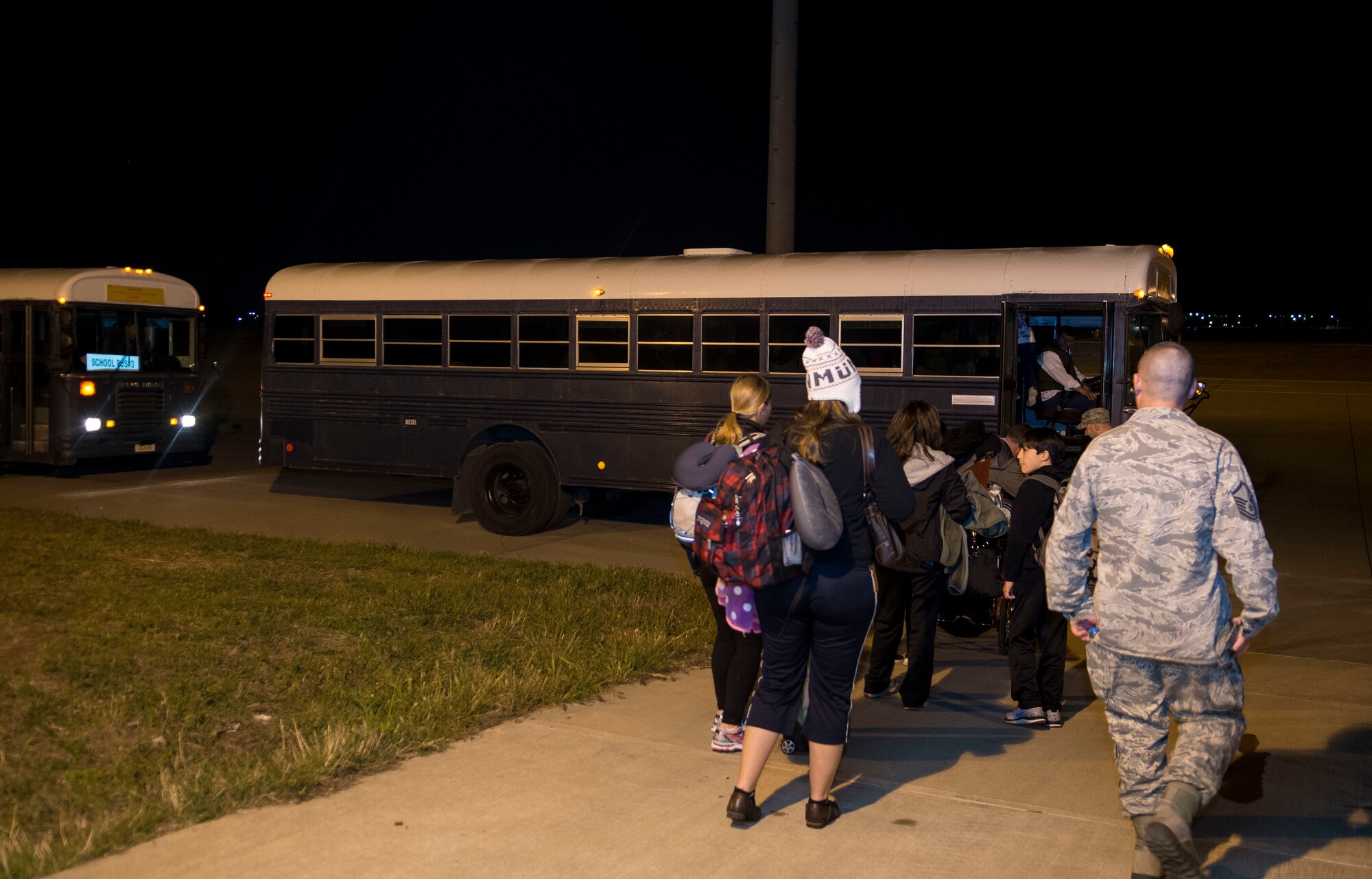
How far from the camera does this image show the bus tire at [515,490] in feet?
39.9

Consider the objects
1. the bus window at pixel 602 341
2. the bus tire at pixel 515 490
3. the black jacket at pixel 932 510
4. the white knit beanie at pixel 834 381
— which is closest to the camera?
the white knit beanie at pixel 834 381

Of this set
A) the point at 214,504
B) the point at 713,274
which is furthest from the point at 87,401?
the point at 713,274

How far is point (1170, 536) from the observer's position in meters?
4.02

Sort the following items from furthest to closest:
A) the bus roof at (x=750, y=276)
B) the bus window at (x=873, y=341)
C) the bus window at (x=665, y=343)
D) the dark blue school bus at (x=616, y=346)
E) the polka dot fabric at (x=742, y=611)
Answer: the bus window at (x=665, y=343) → the bus window at (x=873, y=341) → the dark blue school bus at (x=616, y=346) → the bus roof at (x=750, y=276) → the polka dot fabric at (x=742, y=611)

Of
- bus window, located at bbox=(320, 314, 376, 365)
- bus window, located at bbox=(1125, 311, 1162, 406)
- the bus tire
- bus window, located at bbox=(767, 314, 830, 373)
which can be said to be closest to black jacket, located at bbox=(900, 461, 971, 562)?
bus window, located at bbox=(1125, 311, 1162, 406)

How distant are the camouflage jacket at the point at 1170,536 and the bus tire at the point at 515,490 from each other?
8362 millimetres

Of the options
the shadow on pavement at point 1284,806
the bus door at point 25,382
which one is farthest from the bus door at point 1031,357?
the bus door at point 25,382

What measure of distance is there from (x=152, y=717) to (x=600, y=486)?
637 centimetres

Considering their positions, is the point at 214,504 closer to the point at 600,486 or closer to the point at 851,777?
the point at 600,486

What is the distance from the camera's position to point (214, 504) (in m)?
14.0

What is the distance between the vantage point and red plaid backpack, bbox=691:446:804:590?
4551 millimetres

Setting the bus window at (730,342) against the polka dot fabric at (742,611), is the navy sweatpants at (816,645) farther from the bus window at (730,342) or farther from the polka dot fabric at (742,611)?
the bus window at (730,342)

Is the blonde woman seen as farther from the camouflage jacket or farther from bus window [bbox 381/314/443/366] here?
bus window [bbox 381/314/443/366]

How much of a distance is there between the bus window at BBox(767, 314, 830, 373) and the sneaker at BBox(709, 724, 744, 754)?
225 inches
